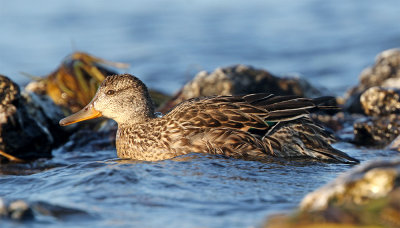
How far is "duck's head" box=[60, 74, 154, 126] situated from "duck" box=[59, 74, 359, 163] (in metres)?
0.25

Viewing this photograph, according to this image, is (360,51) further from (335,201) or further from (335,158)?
(335,201)

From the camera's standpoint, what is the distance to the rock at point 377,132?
8332 mm

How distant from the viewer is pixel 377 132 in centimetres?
845

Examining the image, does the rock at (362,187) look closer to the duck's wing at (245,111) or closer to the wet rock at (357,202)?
the wet rock at (357,202)

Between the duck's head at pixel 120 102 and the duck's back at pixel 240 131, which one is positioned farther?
the duck's head at pixel 120 102

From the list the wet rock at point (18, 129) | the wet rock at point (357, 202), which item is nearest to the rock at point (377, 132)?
the wet rock at point (18, 129)

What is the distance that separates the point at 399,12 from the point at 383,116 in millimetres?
12106

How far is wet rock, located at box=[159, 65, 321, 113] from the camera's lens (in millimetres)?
10203

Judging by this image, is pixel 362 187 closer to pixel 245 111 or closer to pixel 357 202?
pixel 357 202

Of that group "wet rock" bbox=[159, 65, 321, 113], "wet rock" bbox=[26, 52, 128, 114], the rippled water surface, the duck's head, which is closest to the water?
the rippled water surface

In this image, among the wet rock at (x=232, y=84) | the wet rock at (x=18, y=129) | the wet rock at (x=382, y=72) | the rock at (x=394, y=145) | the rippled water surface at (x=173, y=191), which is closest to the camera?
the rippled water surface at (x=173, y=191)

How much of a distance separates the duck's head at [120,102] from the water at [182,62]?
621mm

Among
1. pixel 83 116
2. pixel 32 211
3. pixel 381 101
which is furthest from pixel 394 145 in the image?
pixel 32 211

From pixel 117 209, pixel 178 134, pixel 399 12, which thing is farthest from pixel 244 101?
pixel 399 12
